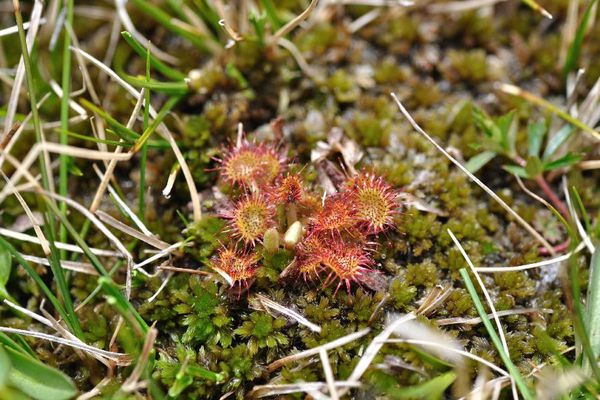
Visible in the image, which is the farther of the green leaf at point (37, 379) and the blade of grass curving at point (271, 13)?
the blade of grass curving at point (271, 13)

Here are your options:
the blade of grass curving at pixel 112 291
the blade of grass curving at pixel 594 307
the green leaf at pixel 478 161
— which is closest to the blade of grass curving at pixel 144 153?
the blade of grass curving at pixel 112 291

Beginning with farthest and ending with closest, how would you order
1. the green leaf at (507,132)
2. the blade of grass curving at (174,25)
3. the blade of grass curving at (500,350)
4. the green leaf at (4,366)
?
the blade of grass curving at (174,25) < the green leaf at (507,132) < the blade of grass curving at (500,350) < the green leaf at (4,366)

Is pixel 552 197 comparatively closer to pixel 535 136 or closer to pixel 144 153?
pixel 535 136

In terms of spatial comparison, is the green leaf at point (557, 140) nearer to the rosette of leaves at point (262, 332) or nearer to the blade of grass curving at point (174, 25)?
the rosette of leaves at point (262, 332)

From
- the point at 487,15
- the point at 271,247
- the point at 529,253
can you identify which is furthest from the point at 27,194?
the point at 487,15

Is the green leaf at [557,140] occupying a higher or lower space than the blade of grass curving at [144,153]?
lower

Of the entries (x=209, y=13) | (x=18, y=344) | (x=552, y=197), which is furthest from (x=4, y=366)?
(x=552, y=197)

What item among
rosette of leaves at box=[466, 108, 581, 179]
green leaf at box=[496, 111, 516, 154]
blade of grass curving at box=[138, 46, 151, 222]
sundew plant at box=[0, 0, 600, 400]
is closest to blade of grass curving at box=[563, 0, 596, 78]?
sundew plant at box=[0, 0, 600, 400]

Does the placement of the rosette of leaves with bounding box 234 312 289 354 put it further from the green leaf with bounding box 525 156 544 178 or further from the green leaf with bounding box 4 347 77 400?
the green leaf with bounding box 525 156 544 178
